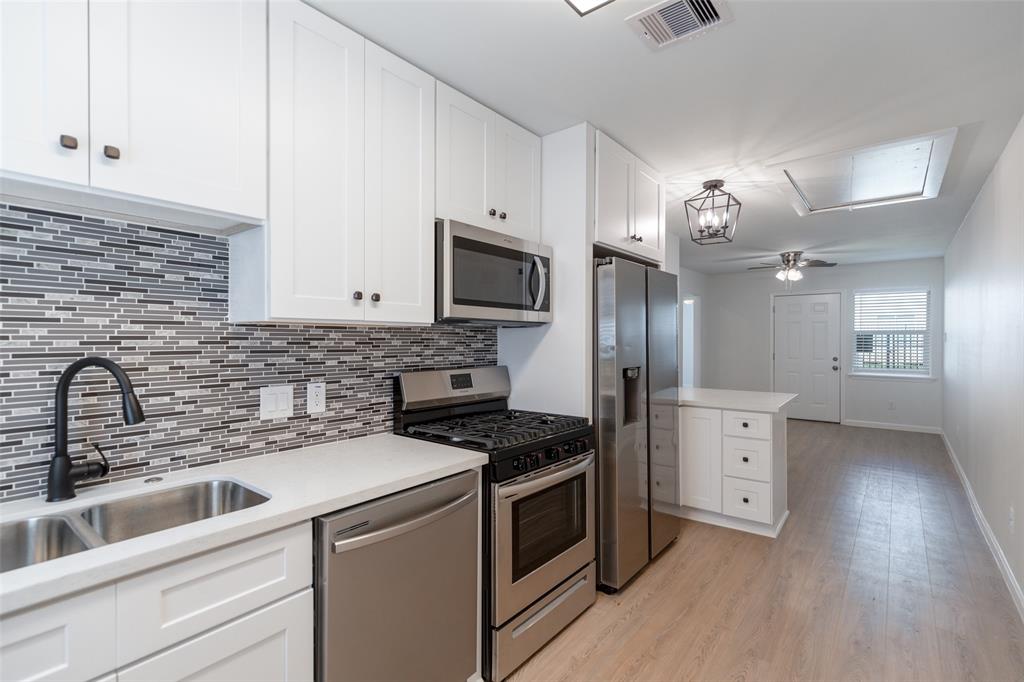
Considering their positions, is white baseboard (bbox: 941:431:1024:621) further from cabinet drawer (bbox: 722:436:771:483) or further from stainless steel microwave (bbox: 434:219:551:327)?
stainless steel microwave (bbox: 434:219:551:327)

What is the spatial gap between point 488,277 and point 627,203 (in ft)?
3.74

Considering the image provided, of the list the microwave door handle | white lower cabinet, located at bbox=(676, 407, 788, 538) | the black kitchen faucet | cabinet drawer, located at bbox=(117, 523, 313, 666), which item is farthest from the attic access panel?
the black kitchen faucet

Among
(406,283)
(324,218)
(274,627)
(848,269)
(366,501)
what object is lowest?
(274,627)

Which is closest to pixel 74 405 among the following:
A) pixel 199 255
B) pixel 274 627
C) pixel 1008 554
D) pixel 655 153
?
pixel 199 255

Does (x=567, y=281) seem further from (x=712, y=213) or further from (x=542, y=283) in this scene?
(x=712, y=213)

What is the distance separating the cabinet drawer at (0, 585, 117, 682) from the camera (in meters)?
0.90

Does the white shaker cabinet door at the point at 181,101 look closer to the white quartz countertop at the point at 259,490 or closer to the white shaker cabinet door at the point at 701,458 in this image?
the white quartz countertop at the point at 259,490

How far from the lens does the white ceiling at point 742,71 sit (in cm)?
169

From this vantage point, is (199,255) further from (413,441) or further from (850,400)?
(850,400)

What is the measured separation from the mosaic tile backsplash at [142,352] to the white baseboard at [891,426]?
303 inches

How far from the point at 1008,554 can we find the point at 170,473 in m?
4.03

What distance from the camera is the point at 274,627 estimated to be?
1.28 metres

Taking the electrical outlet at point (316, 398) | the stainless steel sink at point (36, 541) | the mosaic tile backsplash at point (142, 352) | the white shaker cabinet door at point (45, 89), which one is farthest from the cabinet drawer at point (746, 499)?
the white shaker cabinet door at point (45, 89)

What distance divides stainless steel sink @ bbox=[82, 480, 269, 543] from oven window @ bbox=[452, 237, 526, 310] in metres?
1.03
